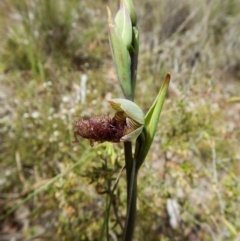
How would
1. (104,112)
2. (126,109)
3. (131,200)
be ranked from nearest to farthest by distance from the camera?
(126,109), (131,200), (104,112)

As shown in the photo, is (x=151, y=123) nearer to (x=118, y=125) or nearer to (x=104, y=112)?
(x=118, y=125)

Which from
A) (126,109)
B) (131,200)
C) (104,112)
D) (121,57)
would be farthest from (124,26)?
(104,112)

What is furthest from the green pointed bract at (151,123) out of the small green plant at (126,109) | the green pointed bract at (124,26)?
the green pointed bract at (124,26)

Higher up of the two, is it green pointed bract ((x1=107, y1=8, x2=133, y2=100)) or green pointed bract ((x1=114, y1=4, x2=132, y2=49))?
green pointed bract ((x1=114, y1=4, x2=132, y2=49))

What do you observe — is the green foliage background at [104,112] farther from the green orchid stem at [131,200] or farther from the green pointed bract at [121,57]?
the green pointed bract at [121,57]

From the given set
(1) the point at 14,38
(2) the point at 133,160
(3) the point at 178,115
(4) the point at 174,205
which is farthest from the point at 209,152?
(1) the point at 14,38

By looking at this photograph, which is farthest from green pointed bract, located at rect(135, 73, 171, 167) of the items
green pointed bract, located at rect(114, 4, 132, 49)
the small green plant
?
green pointed bract, located at rect(114, 4, 132, 49)

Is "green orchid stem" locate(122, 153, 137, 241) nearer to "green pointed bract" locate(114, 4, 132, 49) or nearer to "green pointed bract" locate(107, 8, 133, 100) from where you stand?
"green pointed bract" locate(107, 8, 133, 100)
